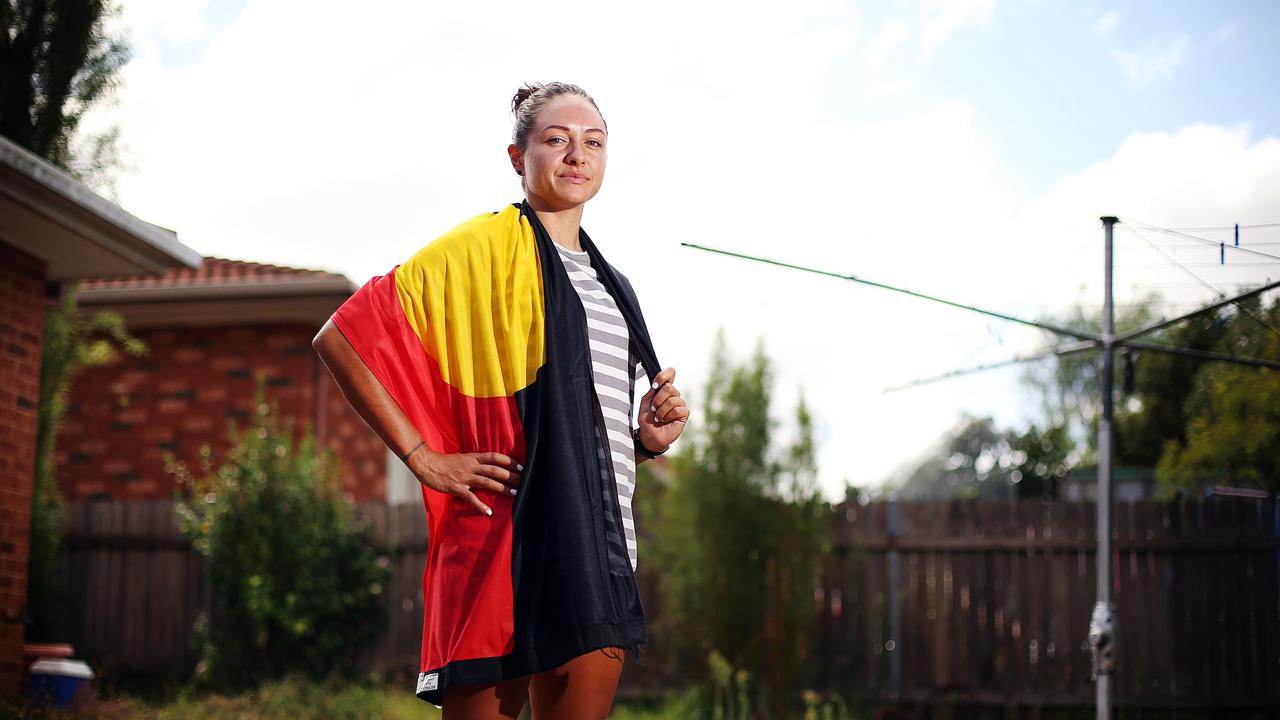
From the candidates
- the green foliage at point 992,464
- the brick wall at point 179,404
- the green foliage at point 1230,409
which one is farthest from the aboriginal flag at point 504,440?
the green foliage at point 992,464

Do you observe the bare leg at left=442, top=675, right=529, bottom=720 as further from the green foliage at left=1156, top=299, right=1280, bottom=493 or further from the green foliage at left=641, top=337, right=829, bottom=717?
the green foliage at left=641, top=337, right=829, bottom=717

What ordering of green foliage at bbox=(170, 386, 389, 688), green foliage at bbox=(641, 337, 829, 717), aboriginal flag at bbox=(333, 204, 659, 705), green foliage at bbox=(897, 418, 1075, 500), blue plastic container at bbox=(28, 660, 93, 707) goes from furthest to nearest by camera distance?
green foliage at bbox=(897, 418, 1075, 500), green foliage at bbox=(170, 386, 389, 688), green foliage at bbox=(641, 337, 829, 717), blue plastic container at bbox=(28, 660, 93, 707), aboriginal flag at bbox=(333, 204, 659, 705)

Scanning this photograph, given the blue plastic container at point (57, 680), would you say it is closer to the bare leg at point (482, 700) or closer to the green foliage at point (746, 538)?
the green foliage at point (746, 538)

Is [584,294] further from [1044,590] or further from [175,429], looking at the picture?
[175,429]

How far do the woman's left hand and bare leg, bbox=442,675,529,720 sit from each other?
53cm

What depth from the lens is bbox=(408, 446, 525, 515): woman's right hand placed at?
189cm

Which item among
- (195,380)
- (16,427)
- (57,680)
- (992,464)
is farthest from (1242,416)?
(992,464)

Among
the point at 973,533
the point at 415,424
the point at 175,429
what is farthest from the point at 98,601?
the point at 415,424

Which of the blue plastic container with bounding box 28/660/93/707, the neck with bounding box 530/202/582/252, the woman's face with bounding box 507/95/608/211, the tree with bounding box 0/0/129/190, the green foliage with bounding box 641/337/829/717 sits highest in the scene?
the tree with bounding box 0/0/129/190

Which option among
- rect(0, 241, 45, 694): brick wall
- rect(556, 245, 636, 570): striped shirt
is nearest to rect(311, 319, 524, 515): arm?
rect(556, 245, 636, 570): striped shirt

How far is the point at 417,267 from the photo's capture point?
6.48 ft

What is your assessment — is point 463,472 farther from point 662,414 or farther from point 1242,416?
point 1242,416

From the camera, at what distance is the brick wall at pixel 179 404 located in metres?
10.4

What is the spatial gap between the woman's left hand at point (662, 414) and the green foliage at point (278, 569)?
6.35 m
